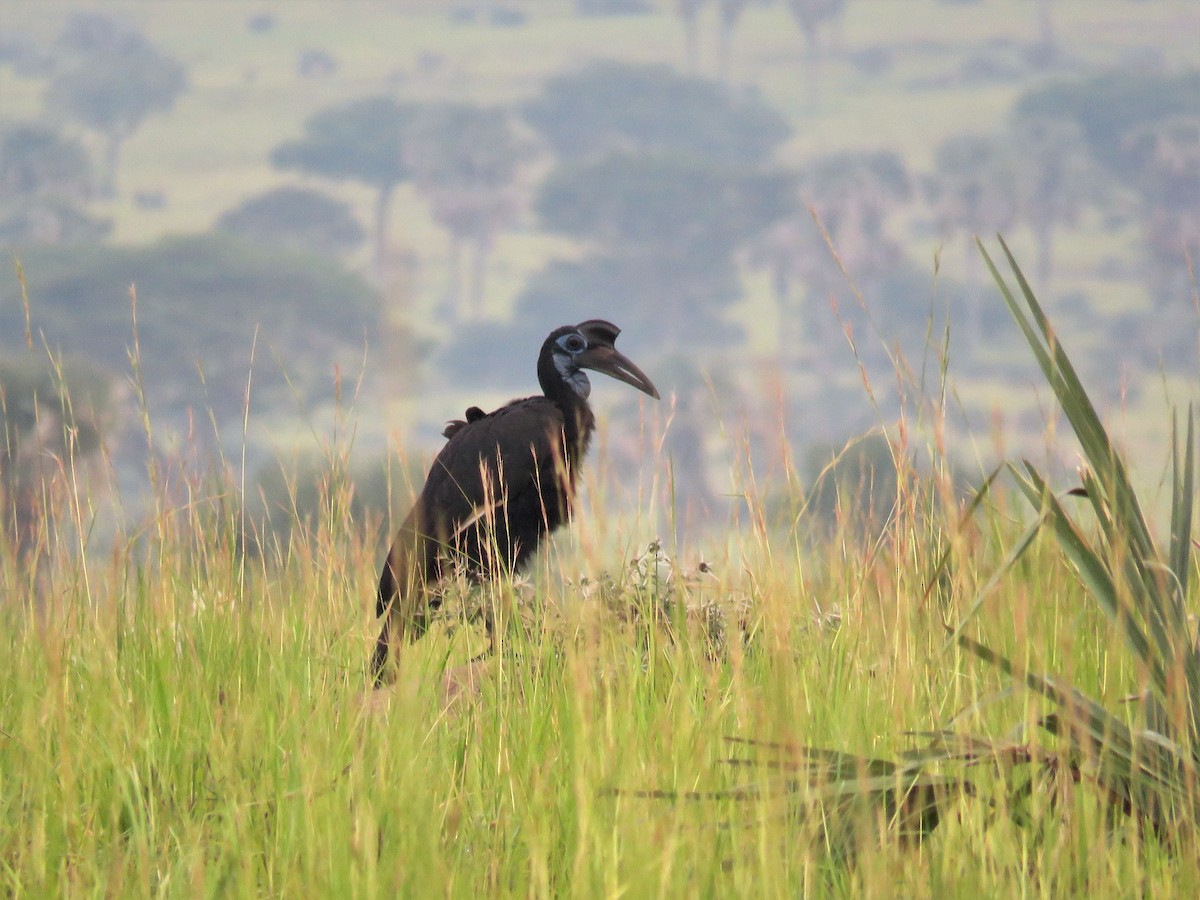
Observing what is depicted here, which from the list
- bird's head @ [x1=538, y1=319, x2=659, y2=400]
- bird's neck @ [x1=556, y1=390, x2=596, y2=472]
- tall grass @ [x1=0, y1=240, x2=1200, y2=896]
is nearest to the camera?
tall grass @ [x1=0, y1=240, x2=1200, y2=896]

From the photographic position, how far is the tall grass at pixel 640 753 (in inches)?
76.4

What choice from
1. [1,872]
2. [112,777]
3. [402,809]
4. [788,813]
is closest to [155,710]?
[112,777]

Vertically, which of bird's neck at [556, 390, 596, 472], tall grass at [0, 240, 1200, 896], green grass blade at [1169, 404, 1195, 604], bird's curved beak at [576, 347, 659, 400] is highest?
bird's curved beak at [576, 347, 659, 400]

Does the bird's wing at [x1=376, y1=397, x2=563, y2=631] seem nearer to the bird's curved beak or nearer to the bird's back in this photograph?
the bird's back

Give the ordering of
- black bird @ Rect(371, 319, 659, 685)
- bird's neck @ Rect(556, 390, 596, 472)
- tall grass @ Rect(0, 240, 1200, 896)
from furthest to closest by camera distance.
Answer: bird's neck @ Rect(556, 390, 596, 472)
black bird @ Rect(371, 319, 659, 685)
tall grass @ Rect(0, 240, 1200, 896)

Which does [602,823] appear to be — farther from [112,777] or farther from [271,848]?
[112,777]

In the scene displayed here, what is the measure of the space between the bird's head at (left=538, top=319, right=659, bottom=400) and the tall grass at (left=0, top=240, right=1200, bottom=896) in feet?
6.23

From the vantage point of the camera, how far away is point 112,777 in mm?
2412

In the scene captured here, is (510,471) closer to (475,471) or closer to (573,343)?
(475,471)

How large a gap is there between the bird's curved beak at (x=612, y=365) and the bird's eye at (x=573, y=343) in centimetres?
3

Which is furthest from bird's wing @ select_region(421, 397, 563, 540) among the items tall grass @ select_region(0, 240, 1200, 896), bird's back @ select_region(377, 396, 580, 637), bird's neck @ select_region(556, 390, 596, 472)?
tall grass @ select_region(0, 240, 1200, 896)

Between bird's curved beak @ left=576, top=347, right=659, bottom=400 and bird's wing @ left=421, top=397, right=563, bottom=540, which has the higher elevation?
bird's curved beak @ left=576, top=347, right=659, bottom=400

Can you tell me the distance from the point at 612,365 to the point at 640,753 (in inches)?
114

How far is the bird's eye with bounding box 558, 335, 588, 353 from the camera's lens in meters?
5.09
